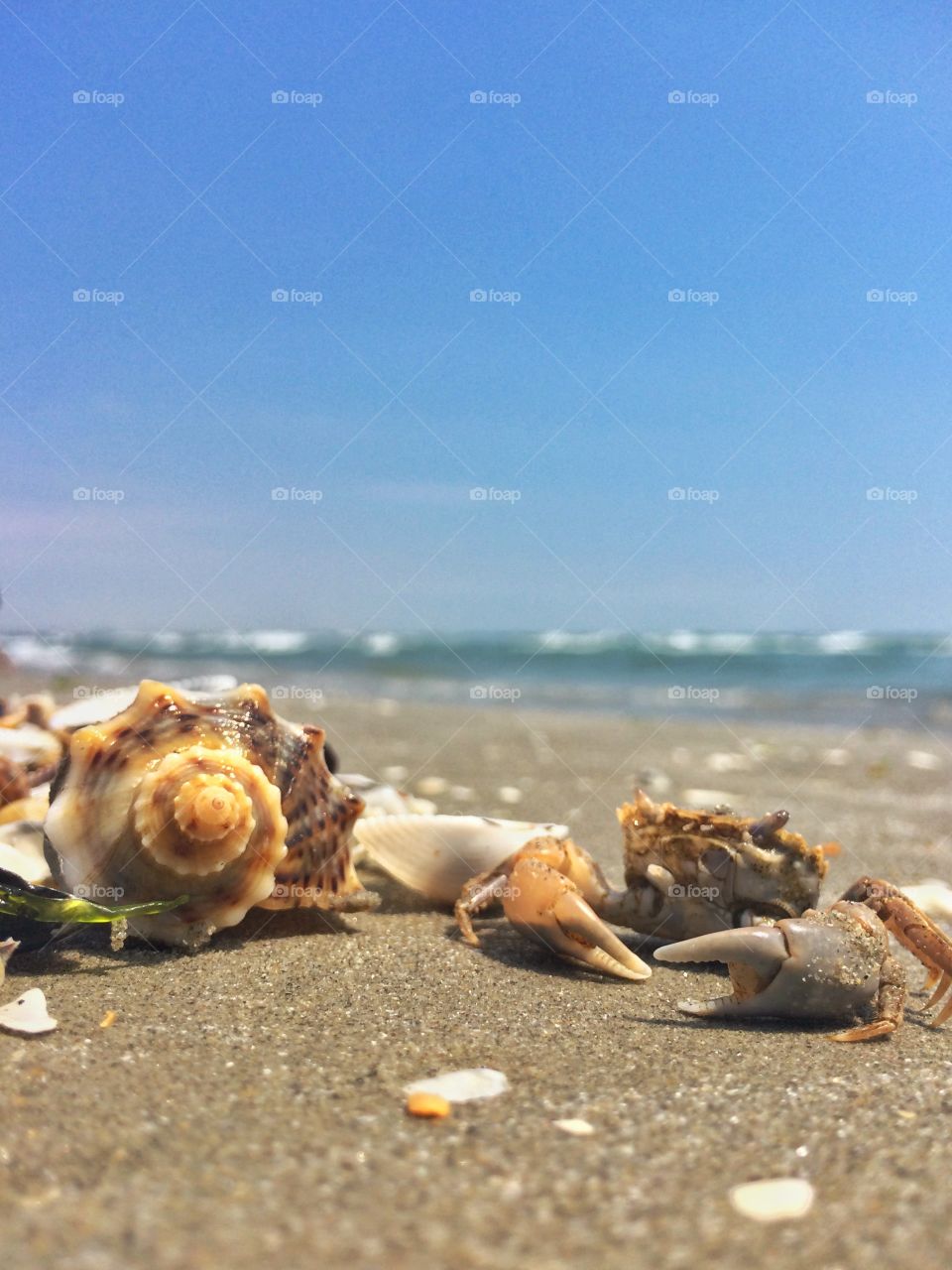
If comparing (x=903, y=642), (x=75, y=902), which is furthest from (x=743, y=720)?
(x=903, y=642)

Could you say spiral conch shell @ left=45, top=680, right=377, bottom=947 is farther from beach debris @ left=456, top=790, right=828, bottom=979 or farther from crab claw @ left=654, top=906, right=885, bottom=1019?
crab claw @ left=654, top=906, right=885, bottom=1019

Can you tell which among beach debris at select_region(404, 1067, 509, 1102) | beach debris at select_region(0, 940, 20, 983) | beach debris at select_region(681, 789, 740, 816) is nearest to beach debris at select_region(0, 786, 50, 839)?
beach debris at select_region(0, 940, 20, 983)

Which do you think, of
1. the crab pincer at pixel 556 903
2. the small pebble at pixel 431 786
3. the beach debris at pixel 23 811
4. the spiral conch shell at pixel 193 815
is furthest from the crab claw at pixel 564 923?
the small pebble at pixel 431 786

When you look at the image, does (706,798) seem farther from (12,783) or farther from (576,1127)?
(576,1127)

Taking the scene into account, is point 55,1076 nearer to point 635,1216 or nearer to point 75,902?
point 75,902

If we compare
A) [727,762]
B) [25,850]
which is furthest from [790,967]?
[727,762]
